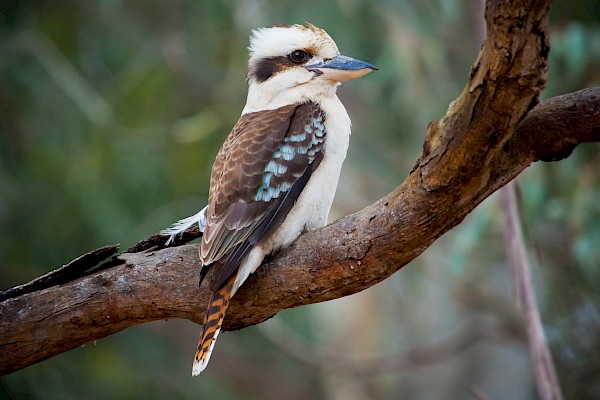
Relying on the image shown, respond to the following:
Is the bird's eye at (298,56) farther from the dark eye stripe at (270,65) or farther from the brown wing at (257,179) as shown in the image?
the brown wing at (257,179)

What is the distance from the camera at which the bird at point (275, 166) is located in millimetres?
2430

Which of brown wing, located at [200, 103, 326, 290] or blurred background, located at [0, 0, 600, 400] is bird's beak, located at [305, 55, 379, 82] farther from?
blurred background, located at [0, 0, 600, 400]

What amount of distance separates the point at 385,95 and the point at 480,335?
1.66m

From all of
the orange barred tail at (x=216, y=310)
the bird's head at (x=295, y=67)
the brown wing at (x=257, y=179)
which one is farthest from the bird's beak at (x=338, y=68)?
the orange barred tail at (x=216, y=310)

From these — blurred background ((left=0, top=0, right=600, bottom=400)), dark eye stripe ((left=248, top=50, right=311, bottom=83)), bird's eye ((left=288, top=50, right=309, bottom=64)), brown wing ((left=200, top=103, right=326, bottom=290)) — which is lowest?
blurred background ((left=0, top=0, right=600, bottom=400))

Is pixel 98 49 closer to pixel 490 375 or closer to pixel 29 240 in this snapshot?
pixel 29 240

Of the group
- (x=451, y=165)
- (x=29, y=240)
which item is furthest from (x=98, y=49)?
(x=451, y=165)

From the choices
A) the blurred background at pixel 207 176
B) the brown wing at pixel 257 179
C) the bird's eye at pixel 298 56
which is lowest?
the blurred background at pixel 207 176

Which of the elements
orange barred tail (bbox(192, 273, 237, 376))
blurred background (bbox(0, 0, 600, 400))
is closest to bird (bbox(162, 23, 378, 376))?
orange barred tail (bbox(192, 273, 237, 376))

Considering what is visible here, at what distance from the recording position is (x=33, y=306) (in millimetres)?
2551

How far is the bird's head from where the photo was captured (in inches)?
111

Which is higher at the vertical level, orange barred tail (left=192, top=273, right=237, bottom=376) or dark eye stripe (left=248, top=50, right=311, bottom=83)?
dark eye stripe (left=248, top=50, right=311, bottom=83)

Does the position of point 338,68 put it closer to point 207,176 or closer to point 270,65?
point 270,65

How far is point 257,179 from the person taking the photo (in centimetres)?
256
